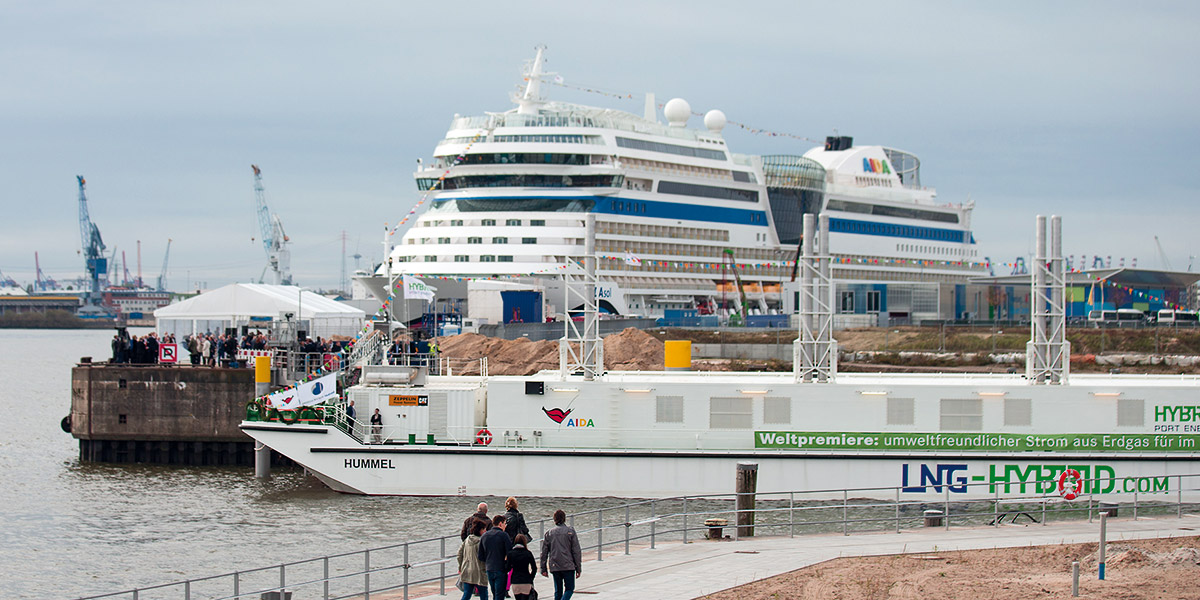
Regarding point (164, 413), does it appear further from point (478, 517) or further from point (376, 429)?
point (478, 517)

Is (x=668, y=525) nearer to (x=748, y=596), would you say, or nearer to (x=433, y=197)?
(x=748, y=596)

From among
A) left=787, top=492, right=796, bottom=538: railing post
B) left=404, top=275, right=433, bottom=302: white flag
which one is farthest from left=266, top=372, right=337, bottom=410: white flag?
left=787, top=492, right=796, bottom=538: railing post

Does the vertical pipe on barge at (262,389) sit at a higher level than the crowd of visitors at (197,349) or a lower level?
lower

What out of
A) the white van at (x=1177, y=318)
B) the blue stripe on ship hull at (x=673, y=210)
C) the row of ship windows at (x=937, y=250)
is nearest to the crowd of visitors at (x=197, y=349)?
the blue stripe on ship hull at (x=673, y=210)

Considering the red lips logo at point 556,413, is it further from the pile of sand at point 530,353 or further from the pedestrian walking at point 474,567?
the pile of sand at point 530,353

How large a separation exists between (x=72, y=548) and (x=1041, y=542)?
17.0 meters

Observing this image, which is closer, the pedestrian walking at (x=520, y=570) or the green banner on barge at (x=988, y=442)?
the pedestrian walking at (x=520, y=570)

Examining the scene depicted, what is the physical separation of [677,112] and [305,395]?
5307 centimetres

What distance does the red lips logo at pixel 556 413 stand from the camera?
25.7m

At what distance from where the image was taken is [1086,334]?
157 ft

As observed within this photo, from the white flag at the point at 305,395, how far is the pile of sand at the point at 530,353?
60.5 feet

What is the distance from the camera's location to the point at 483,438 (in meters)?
25.5

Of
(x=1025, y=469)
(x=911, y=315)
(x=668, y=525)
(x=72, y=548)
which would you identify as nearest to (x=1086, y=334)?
(x=911, y=315)

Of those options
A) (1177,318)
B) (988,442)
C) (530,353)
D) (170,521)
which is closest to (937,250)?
(1177,318)
